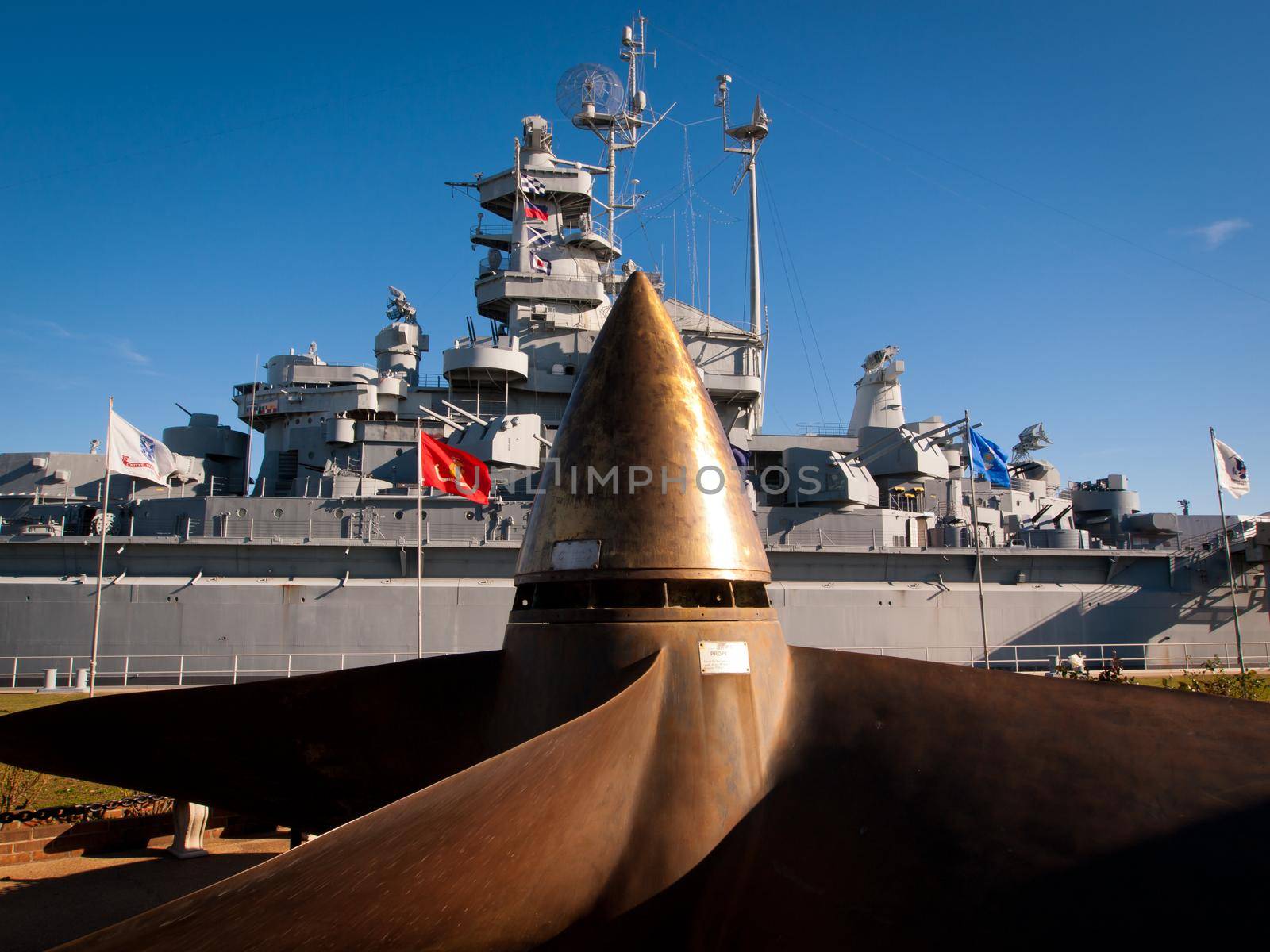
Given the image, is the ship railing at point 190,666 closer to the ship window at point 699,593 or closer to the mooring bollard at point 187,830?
the mooring bollard at point 187,830

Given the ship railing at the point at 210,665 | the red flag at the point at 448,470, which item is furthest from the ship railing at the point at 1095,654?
the red flag at the point at 448,470

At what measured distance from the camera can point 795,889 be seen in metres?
→ 3.83

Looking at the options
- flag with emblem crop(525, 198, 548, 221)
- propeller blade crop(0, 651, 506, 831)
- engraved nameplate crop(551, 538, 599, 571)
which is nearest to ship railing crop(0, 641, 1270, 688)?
propeller blade crop(0, 651, 506, 831)

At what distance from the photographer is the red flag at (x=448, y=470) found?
16.5m

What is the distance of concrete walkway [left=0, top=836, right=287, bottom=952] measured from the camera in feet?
18.0

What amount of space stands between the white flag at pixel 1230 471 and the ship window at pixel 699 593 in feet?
77.9

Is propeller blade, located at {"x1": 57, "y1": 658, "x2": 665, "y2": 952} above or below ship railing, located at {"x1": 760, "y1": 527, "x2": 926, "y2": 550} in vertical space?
below

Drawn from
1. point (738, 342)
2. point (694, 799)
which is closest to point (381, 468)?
point (738, 342)

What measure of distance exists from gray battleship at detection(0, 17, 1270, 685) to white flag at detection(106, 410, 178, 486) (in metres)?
4.74

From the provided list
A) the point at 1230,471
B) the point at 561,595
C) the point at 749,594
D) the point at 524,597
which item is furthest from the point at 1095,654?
the point at 561,595

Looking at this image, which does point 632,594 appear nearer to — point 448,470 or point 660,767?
point 660,767

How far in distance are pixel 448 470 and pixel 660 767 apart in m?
13.4

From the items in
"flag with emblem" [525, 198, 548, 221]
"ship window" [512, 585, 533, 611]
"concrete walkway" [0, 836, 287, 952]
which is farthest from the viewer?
"flag with emblem" [525, 198, 548, 221]

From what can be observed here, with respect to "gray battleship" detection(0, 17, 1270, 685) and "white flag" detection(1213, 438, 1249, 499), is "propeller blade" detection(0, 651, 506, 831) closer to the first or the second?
"gray battleship" detection(0, 17, 1270, 685)
